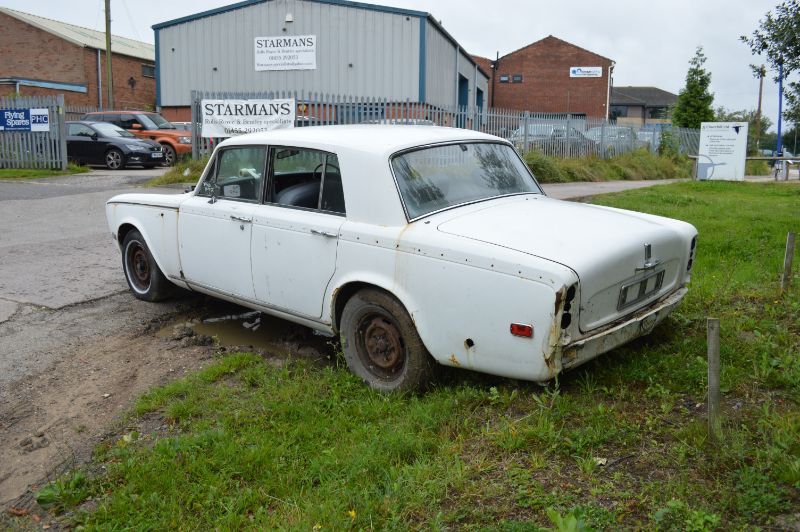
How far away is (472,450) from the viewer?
141 inches

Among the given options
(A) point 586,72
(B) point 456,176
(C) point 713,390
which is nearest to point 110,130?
(B) point 456,176

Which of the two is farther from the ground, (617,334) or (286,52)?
(286,52)

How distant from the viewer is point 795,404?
379 cm

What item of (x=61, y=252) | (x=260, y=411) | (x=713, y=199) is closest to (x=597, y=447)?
(x=260, y=411)

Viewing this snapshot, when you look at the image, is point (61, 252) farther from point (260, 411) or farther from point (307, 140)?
point (260, 411)

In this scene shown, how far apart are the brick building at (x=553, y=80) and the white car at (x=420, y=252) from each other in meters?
57.7

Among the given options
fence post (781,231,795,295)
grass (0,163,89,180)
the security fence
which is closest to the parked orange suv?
grass (0,163,89,180)

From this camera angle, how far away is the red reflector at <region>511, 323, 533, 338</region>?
3688 mm

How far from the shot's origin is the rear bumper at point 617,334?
381 cm

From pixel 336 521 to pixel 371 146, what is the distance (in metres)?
2.41

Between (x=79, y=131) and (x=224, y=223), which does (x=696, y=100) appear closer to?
(x=79, y=131)

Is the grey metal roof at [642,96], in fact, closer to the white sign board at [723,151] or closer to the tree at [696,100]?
the tree at [696,100]

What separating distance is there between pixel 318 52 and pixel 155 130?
286 inches

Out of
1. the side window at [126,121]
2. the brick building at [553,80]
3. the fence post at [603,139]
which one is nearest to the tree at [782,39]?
the fence post at [603,139]
